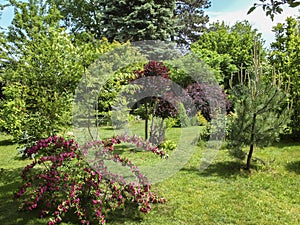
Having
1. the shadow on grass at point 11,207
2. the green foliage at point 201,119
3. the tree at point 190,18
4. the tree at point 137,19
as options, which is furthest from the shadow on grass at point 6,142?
the tree at point 190,18

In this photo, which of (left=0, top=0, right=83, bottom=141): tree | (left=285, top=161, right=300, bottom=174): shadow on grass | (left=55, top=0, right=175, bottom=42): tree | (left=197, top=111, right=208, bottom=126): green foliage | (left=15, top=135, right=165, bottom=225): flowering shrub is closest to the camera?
(left=15, top=135, right=165, bottom=225): flowering shrub

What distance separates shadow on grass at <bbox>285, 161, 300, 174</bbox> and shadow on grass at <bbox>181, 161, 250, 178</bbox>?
856 mm

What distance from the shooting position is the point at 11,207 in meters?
4.15

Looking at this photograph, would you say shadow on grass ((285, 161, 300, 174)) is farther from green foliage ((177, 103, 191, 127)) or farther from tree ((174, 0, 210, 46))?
tree ((174, 0, 210, 46))

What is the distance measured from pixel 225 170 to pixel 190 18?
1842 centimetres

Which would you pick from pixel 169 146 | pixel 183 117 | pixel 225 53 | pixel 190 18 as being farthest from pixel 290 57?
pixel 190 18

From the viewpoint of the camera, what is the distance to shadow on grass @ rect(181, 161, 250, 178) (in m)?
5.38

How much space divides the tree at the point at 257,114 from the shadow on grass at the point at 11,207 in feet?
11.7

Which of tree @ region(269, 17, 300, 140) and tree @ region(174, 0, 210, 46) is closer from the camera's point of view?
tree @ region(269, 17, 300, 140)

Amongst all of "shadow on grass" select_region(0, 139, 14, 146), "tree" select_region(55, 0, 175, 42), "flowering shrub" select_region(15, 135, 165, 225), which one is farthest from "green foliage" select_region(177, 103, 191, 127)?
"tree" select_region(55, 0, 175, 42)

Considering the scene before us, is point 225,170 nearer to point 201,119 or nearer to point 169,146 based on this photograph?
point 169,146

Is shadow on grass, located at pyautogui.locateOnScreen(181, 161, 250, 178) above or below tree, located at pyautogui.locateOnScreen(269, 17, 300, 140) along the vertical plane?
below

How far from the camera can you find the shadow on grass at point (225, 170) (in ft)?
17.6

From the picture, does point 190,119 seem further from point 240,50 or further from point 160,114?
point 240,50
